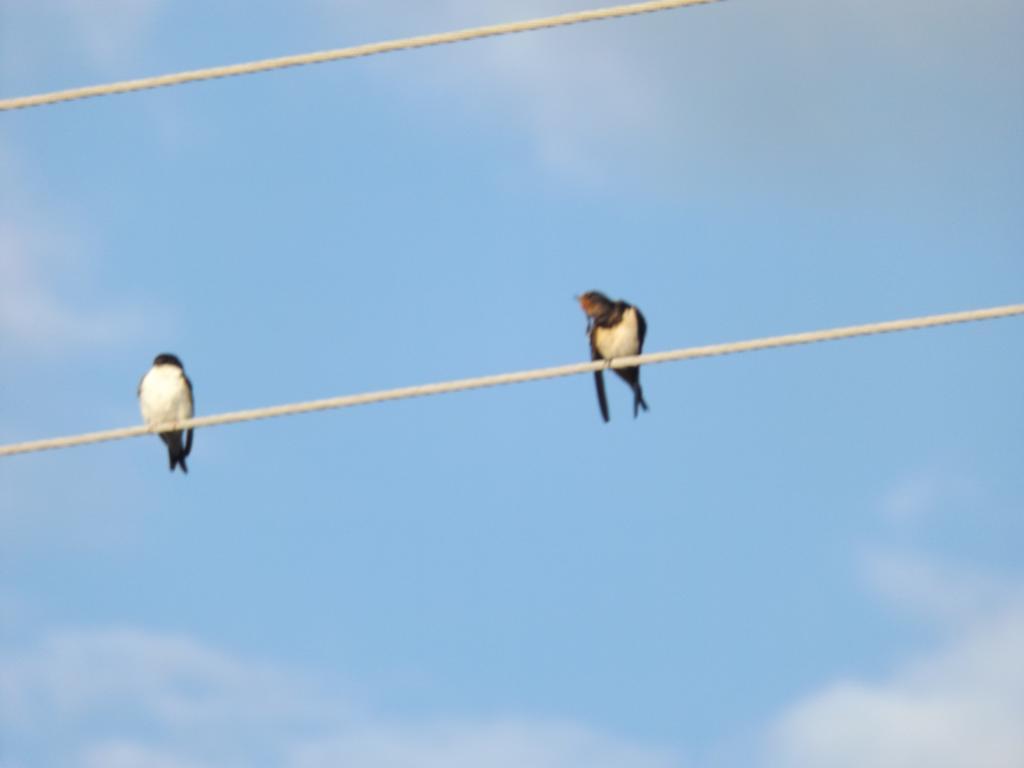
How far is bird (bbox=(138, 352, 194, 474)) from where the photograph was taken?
1705 centimetres

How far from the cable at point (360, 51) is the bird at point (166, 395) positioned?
612 cm

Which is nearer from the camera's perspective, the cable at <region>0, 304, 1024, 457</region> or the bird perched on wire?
the cable at <region>0, 304, 1024, 457</region>

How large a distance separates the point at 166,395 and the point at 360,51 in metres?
6.70

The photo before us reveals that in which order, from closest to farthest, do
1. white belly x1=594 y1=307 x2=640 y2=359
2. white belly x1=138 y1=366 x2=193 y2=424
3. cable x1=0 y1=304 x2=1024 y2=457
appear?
cable x1=0 y1=304 x2=1024 y2=457 < white belly x1=594 y1=307 x2=640 y2=359 < white belly x1=138 y1=366 x2=193 y2=424

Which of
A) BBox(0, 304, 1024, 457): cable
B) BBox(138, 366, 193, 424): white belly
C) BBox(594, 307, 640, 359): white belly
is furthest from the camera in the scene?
BBox(138, 366, 193, 424): white belly

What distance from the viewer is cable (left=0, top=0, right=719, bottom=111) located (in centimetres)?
1071

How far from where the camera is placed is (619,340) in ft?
54.7

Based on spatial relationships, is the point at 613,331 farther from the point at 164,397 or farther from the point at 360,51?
the point at 360,51

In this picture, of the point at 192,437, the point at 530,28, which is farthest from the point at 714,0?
the point at 192,437

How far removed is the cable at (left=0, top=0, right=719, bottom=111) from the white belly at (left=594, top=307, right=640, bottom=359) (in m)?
5.91

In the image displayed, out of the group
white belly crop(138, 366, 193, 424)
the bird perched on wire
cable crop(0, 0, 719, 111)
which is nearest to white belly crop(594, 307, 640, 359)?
the bird perched on wire

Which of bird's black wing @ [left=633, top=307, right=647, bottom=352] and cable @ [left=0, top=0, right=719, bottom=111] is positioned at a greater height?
bird's black wing @ [left=633, top=307, right=647, bottom=352]

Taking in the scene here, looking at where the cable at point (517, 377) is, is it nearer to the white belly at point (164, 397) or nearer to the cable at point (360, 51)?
the cable at point (360, 51)

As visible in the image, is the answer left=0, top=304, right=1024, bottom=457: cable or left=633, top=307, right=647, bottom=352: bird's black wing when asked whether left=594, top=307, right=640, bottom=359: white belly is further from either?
left=0, top=304, right=1024, bottom=457: cable
